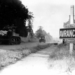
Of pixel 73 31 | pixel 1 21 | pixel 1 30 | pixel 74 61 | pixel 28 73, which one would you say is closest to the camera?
pixel 28 73

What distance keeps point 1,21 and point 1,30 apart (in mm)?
3183

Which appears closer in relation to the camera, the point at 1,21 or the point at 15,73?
the point at 15,73

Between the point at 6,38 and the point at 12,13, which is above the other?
the point at 12,13

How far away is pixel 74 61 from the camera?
20.5ft

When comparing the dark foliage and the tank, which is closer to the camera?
the dark foliage

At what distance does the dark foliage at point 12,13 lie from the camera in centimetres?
2867

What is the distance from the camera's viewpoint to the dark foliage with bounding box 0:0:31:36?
2867cm

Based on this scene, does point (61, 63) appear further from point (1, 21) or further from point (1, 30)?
point (1, 30)

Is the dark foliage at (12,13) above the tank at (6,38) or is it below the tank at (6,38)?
above

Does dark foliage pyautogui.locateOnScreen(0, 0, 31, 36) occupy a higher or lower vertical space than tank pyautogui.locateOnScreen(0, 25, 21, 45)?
higher

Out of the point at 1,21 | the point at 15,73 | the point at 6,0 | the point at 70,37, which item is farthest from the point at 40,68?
the point at 6,0

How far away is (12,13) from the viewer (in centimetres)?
2939

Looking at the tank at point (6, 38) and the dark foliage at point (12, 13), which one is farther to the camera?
the tank at point (6, 38)

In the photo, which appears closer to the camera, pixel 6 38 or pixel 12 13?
pixel 12 13
